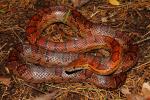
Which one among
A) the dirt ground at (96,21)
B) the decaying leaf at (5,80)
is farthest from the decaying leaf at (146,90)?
the decaying leaf at (5,80)

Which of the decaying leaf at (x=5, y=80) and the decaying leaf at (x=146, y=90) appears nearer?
the decaying leaf at (x=146, y=90)

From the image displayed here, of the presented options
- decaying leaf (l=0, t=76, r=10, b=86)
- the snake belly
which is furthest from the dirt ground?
the snake belly

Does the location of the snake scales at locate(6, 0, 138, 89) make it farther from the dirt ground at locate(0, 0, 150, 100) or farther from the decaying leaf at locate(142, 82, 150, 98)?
the decaying leaf at locate(142, 82, 150, 98)

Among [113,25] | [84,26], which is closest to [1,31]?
[84,26]

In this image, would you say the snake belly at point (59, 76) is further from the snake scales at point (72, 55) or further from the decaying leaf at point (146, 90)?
the decaying leaf at point (146, 90)

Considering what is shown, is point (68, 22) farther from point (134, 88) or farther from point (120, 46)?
point (134, 88)

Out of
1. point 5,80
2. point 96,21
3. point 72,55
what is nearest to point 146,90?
point 72,55
